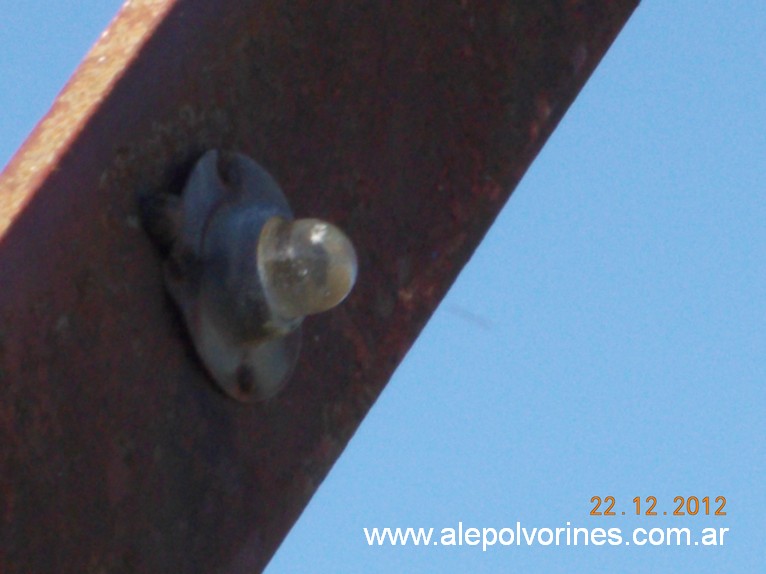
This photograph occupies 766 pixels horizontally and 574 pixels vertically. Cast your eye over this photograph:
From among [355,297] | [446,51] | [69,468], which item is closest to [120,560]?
[69,468]

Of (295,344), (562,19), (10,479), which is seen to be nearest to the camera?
(10,479)

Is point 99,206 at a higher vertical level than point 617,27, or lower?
higher

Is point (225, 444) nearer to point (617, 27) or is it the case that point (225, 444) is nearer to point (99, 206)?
point (99, 206)
